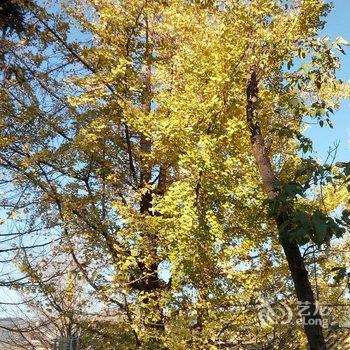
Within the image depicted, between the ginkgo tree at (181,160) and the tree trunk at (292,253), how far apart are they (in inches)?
0.6

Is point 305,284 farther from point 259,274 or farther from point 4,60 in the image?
point 4,60

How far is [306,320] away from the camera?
181 inches

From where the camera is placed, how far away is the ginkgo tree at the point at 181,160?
18.7ft

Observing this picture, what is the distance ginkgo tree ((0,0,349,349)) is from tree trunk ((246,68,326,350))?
0.05ft

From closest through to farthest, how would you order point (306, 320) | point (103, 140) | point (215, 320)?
1. point (306, 320)
2. point (215, 320)
3. point (103, 140)

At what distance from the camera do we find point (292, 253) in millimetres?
4934

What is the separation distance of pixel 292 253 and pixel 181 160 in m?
1.86

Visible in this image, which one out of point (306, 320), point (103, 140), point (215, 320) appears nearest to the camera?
point (306, 320)

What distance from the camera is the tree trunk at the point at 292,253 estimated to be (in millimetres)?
4531

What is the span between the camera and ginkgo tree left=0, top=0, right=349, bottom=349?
5699 mm

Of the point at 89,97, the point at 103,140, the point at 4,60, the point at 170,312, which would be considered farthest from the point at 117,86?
the point at 170,312

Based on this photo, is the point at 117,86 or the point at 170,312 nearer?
the point at 170,312

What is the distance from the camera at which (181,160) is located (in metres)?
5.72

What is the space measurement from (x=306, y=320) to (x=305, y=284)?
39 centimetres
